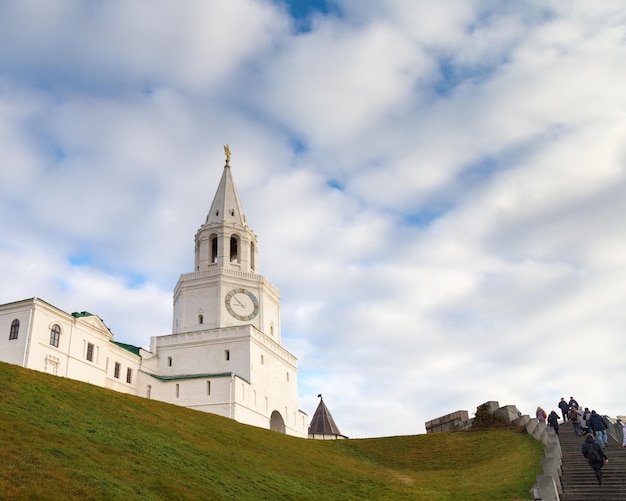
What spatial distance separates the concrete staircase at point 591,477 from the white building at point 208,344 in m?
32.3

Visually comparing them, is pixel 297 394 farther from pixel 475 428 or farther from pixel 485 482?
pixel 485 482

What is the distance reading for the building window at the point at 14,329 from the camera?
48.1 m

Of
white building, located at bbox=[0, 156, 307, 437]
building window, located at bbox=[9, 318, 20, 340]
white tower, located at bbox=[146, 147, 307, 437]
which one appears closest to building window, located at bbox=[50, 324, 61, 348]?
white building, located at bbox=[0, 156, 307, 437]

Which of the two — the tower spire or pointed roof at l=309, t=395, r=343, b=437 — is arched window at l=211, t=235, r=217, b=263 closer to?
the tower spire

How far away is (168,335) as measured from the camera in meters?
64.5

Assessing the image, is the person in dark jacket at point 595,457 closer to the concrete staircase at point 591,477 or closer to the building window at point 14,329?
the concrete staircase at point 591,477

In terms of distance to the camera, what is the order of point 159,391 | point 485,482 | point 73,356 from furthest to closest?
point 159,391
point 73,356
point 485,482

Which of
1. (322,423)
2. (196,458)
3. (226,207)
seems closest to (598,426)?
(196,458)

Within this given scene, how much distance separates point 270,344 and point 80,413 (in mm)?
39658

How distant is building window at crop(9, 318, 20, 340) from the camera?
1893 inches

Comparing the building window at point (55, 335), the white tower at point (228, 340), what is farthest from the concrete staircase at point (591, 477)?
→ the building window at point (55, 335)

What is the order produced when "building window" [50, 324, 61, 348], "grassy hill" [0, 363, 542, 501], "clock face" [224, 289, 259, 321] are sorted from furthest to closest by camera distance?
1. "clock face" [224, 289, 259, 321]
2. "building window" [50, 324, 61, 348]
3. "grassy hill" [0, 363, 542, 501]

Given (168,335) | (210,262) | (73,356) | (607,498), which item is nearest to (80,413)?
(607,498)

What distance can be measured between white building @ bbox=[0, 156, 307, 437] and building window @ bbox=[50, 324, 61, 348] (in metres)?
0.08
